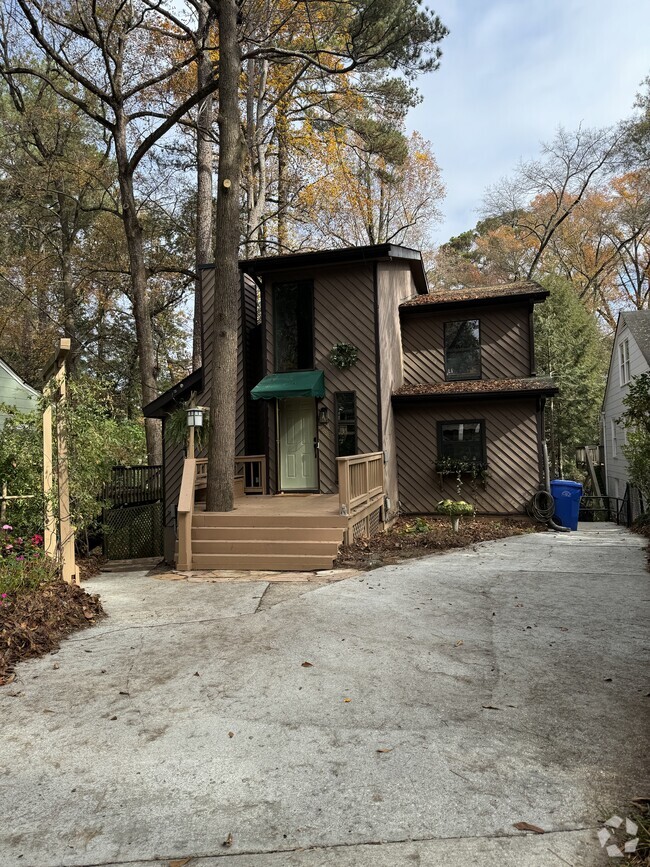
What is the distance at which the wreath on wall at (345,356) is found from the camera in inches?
429

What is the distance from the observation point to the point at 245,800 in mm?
2279

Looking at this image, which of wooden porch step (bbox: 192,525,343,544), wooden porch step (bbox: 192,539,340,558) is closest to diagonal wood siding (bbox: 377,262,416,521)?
wooden porch step (bbox: 192,525,343,544)

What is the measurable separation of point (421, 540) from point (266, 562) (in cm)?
269

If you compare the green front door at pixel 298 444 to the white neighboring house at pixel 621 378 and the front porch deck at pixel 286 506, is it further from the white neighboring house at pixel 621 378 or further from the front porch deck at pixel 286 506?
the white neighboring house at pixel 621 378

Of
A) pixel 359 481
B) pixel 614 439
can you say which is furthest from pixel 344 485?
pixel 614 439

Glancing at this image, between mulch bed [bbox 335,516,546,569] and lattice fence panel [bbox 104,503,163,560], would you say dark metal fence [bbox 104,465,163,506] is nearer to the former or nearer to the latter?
lattice fence panel [bbox 104,503,163,560]

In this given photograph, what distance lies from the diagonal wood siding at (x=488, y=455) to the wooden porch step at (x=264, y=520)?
4.70 m

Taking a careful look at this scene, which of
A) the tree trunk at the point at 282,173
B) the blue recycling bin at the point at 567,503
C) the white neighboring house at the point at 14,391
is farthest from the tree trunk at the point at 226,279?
the tree trunk at the point at 282,173

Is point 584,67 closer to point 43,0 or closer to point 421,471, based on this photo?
point 421,471

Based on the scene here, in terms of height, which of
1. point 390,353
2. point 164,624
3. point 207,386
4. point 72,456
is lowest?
point 164,624

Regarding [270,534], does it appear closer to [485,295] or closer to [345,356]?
[345,356]


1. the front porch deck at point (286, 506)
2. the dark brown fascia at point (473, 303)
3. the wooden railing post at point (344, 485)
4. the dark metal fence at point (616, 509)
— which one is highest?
the dark brown fascia at point (473, 303)

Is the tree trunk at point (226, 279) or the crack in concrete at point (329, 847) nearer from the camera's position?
the crack in concrete at point (329, 847)

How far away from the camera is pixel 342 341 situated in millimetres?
11070
